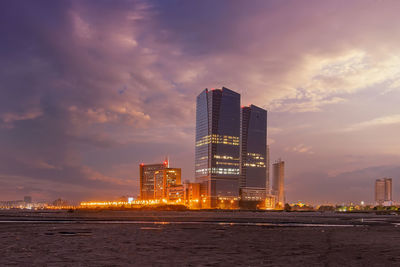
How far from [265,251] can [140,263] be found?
469 inches

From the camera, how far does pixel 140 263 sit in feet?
88.9

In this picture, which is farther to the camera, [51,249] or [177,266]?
[51,249]

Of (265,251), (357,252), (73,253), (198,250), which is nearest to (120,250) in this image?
(73,253)

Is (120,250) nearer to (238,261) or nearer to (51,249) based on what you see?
(51,249)

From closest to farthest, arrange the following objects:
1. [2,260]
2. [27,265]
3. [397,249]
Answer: [27,265], [2,260], [397,249]

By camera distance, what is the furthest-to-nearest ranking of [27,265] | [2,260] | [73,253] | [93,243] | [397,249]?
[93,243] < [397,249] < [73,253] < [2,260] < [27,265]

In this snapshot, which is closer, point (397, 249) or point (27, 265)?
point (27, 265)

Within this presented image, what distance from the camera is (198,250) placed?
34688 millimetres

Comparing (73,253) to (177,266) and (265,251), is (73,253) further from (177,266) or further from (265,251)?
(265,251)

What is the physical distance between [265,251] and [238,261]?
22.4 feet

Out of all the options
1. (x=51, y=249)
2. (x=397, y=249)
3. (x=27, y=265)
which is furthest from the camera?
(x=397, y=249)

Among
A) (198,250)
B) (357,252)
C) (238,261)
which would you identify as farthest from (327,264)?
(198,250)

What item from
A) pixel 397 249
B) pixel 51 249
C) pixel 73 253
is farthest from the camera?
pixel 397 249

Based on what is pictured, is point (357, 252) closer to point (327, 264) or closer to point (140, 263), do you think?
point (327, 264)
